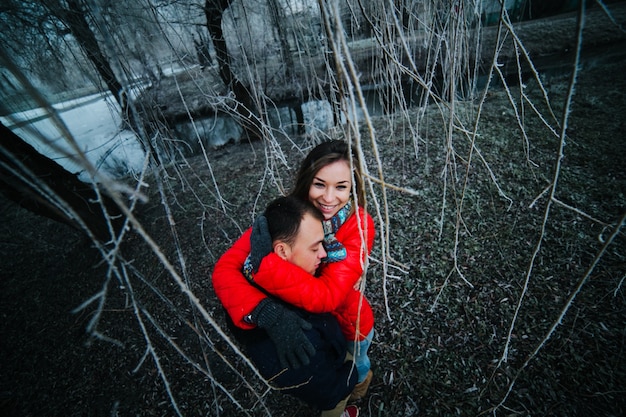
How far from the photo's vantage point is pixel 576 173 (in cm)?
229

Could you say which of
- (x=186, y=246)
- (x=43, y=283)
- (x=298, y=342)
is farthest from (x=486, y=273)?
(x=43, y=283)

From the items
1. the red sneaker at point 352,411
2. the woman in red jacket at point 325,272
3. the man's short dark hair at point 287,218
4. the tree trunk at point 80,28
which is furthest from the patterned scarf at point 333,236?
the tree trunk at point 80,28

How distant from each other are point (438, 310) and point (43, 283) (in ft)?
11.4

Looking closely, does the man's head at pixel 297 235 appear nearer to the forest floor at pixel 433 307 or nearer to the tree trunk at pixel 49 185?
the forest floor at pixel 433 307

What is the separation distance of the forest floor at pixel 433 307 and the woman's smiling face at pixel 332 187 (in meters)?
0.54

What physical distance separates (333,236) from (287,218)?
13.1 inches

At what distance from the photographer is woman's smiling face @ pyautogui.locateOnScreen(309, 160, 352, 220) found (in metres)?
1.32

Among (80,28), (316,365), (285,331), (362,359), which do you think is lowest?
(362,359)

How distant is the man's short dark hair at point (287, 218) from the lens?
1.07 meters

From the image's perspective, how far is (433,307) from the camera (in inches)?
64.3

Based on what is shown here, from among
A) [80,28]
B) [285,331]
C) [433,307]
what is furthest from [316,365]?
[80,28]

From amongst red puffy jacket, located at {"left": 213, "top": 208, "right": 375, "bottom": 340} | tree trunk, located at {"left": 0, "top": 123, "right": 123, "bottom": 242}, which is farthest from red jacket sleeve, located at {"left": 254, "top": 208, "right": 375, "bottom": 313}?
tree trunk, located at {"left": 0, "top": 123, "right": 123, "bottom": 242}

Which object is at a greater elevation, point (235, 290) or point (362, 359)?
point (235, 290)

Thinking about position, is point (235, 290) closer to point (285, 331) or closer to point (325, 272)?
point (285, 331)
